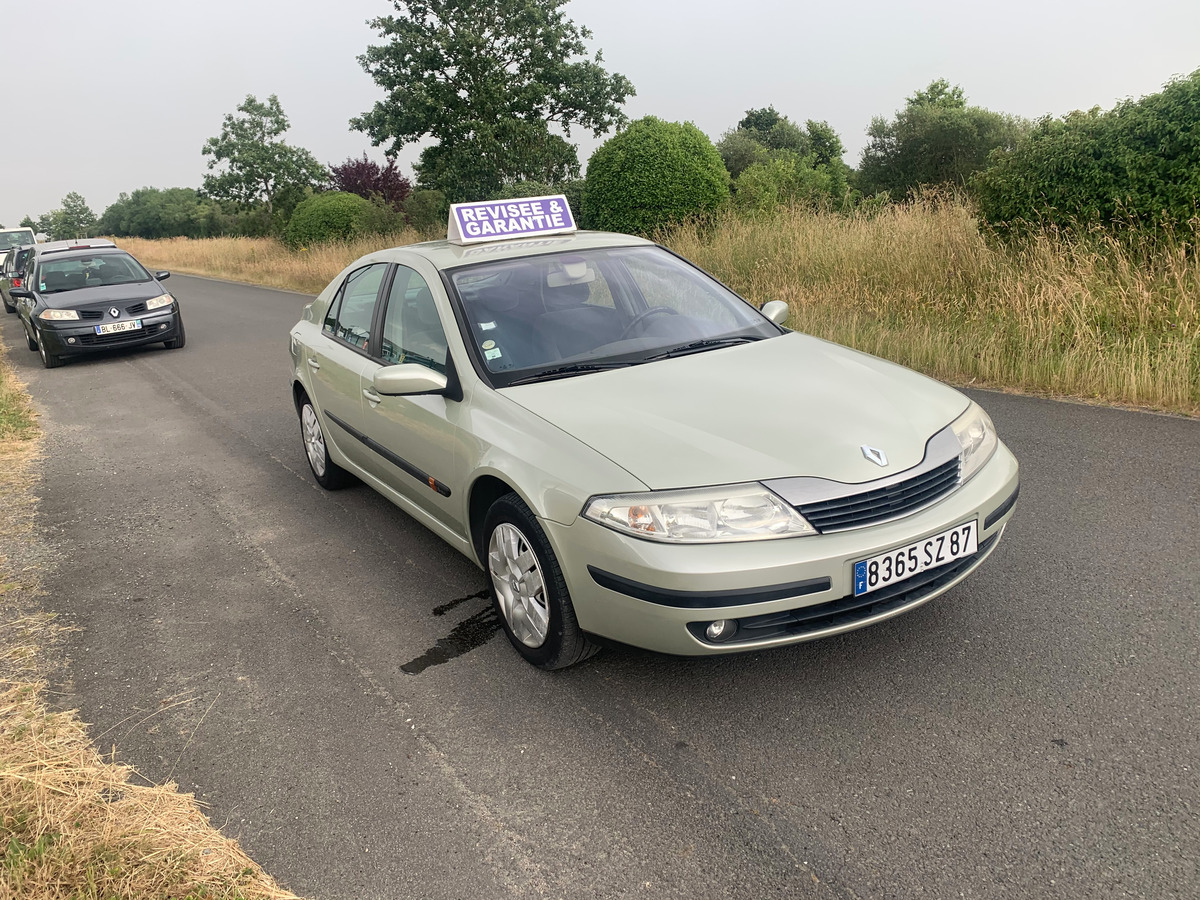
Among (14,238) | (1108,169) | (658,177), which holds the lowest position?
(1108,169)

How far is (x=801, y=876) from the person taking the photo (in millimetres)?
2391

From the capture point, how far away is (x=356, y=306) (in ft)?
16.9

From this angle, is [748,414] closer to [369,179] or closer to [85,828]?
[85,828]

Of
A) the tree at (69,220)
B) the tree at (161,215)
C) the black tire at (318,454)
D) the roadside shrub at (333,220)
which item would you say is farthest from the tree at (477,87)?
the tree at (69,220)

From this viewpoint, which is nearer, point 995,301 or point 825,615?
point 825,615

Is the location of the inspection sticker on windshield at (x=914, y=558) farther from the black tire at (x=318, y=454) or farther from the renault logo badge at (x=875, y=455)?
the black tire at (x=318, y=454)

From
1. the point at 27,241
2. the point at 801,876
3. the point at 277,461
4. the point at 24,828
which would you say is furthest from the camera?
the point at 27,241

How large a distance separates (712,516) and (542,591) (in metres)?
0.81

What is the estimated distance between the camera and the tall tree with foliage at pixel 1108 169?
7.97 m

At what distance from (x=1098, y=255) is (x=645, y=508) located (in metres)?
7.14

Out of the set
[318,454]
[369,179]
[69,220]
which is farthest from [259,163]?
[69,220]

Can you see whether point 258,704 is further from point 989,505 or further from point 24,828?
point 989,505

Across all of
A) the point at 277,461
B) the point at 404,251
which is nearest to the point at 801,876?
the point at 404,251

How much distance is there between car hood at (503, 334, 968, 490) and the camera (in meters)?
2.98
